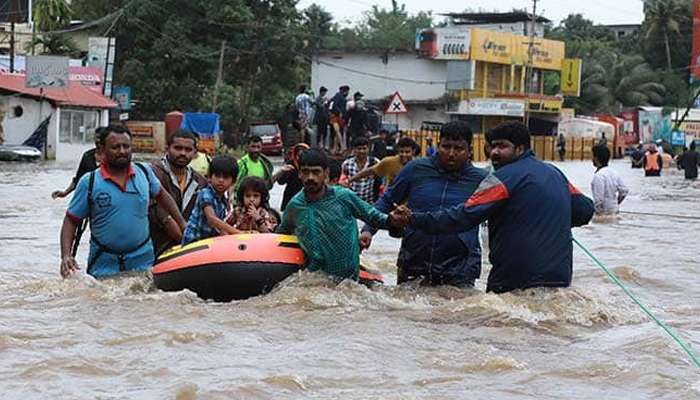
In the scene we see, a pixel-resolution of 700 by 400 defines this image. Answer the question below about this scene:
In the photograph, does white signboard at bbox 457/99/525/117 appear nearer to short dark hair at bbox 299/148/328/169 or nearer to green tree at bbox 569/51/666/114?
green tree at bbox 569/51/666/114

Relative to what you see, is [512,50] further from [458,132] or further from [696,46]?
[458,132]

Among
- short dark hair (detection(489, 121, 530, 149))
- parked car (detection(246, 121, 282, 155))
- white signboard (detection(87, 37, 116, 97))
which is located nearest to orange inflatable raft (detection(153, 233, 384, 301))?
short dark hair (detection(489, 121, 530, 149))

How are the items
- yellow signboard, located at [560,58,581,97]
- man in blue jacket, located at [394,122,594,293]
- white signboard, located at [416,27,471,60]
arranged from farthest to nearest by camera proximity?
yellow signboard, located at [560,58,581,97] → white signboard, located at [416,27,471,60] → man in blue jacket, located at [394,122,594,293]

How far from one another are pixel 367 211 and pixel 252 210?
1386 millimetres

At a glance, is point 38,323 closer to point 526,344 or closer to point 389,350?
point 389,350

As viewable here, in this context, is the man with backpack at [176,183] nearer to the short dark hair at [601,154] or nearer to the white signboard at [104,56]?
the short dark hair at [601,154]

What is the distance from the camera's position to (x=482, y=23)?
3757 inches

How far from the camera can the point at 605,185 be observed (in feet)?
58.6

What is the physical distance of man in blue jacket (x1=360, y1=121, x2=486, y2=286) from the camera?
839cm

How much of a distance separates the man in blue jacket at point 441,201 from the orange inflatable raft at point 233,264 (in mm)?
608

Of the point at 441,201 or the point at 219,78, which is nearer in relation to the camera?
the point at 441,201

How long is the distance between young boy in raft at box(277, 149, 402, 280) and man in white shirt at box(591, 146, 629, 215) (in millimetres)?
8938

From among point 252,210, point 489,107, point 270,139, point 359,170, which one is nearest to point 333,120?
point 359,170

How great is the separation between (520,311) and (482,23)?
292 ft
